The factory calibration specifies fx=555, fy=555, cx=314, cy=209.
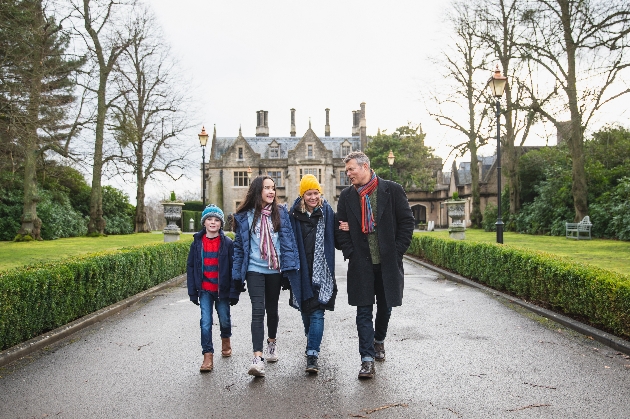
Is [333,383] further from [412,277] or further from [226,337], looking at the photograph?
[412,277]

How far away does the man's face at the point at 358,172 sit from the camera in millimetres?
4824

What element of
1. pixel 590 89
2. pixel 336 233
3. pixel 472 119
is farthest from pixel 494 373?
pixel 472 119

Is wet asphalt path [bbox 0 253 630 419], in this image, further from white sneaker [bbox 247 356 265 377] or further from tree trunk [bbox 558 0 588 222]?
tree trunk [bbox 558 0 588 222]

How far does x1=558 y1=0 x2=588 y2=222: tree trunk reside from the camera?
17984 mm

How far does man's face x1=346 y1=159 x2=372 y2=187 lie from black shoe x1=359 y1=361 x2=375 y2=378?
152cm

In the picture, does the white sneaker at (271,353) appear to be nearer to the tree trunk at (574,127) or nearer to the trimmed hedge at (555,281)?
the trimmed hedge at (555,281)

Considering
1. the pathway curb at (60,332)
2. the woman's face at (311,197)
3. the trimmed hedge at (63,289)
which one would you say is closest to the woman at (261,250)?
the woman's face at (311,197)

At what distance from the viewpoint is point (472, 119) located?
29734mm

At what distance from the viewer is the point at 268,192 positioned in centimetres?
487

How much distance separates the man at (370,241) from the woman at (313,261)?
147 millimetres

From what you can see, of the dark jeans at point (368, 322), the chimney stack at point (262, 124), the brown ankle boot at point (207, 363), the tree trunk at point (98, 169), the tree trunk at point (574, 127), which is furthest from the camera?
the chimney stack at point (262, 124)

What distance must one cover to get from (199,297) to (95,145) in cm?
2161

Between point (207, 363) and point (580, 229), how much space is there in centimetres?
1956

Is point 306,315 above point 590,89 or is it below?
below
